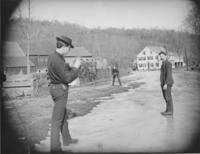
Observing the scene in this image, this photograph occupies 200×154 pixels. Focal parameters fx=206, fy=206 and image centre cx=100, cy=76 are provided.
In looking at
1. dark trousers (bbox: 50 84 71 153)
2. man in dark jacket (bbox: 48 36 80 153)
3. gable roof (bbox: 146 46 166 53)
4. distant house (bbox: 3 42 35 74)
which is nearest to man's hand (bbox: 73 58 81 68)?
man in dark jacket (bbox: 48 36 80 153)

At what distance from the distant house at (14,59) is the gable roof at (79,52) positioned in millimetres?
364

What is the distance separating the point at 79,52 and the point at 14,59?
583 mm

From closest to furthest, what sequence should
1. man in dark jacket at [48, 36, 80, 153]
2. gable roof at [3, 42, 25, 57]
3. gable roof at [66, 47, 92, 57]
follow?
1. man in dark jacket at [48, 36, 80, 153]
2. gable roof at [66, 47, 92, 57]
3. gable roof at [3, 42, 25, 57]

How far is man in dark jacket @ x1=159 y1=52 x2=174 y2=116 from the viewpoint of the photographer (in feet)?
6.02

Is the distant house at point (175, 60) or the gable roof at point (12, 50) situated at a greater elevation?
the gable roof at point (12, 50)

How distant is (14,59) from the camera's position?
1.83 metres

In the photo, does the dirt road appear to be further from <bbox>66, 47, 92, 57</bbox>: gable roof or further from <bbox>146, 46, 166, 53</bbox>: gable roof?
<bbox>66, 47, 92, 57</bbox>: gable roof

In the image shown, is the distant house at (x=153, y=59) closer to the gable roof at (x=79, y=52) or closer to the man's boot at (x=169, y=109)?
the man's boot at (x=169, y=109)

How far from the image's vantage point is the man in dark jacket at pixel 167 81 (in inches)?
72.2

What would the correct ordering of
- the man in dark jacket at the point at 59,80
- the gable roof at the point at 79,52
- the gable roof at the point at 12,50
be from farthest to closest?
the gable roof at the point at 12,50 → the gable roof at the point at 79,52 → the man in dark jacket at the point at 59,80

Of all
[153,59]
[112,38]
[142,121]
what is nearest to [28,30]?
[112,38]

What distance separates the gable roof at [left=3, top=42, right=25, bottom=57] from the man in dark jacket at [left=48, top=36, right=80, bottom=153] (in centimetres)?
41

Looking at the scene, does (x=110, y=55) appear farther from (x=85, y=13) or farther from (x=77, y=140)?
(x=77, y=140)

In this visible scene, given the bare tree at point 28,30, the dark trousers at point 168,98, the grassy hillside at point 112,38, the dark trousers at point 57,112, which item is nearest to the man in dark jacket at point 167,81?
the dark trousers at point 168,98
